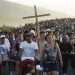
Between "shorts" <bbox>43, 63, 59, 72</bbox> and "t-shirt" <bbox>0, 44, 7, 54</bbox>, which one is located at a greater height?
"t-shirt" <bbox>0, 44, 7, 54</bbox>

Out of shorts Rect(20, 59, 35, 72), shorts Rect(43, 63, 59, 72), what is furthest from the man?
shorts Rect(43, 63, 59, 72)

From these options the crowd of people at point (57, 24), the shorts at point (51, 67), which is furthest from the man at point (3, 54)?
the crowd of people at point (57, 24)

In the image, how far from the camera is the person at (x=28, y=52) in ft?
30.7

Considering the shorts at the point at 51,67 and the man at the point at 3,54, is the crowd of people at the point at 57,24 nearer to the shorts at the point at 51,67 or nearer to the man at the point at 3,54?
the man at the point at 3,54

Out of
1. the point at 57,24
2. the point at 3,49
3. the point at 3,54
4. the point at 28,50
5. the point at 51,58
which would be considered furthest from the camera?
the point at 57,24

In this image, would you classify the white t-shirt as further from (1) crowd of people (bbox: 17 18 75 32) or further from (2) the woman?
(1) crowd of people (bbox: 17 18 75 32)

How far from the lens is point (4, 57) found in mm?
10898

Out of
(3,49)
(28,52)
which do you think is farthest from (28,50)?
(3,49)

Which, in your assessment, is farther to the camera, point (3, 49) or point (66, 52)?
point (3, 49)

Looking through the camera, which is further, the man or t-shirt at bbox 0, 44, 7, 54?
t-shirt at bbox 0, 44, 7, 54

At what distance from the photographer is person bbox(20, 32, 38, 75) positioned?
9.35 metres

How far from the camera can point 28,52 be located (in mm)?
9500

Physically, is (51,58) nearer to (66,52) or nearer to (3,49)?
(66,52)

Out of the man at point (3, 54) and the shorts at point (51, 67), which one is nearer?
the shorts at point (51, 67)
